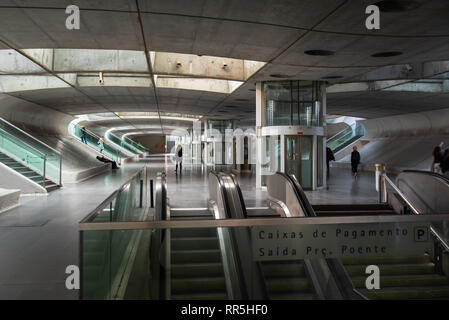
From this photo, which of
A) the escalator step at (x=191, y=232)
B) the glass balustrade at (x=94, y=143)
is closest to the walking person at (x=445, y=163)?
the escalator step at (x=191, y=232)

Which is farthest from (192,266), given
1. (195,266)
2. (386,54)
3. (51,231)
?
(386,54)

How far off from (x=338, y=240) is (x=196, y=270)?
6.42ft

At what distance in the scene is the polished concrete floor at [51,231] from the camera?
15.5ft

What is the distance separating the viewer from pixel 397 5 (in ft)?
21.2

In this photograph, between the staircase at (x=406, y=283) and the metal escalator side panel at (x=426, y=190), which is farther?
the metal escalator side panel at (x=426, y=190)

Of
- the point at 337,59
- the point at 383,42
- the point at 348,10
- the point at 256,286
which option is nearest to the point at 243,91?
the point at 337,59

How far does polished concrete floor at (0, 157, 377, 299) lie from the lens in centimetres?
471

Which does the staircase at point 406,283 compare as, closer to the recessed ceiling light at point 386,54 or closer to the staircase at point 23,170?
the recessed ceiling light at point 386,54

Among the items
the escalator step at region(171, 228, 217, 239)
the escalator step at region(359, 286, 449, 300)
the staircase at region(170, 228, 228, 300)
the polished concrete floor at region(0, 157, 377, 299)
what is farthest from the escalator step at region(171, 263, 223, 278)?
the escalator step at region(359, 286, 449, 300)

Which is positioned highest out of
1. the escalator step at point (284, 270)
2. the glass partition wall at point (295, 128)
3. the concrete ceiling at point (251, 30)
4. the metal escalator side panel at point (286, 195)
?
the concrete ceiling at point (251, 30)

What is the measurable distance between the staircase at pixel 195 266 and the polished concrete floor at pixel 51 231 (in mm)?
1398

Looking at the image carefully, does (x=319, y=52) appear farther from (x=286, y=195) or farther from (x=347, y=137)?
(x=347, y=137)

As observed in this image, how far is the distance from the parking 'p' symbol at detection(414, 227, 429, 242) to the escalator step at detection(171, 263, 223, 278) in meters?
1.98

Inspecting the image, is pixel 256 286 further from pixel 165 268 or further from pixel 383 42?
pixel 383 42
